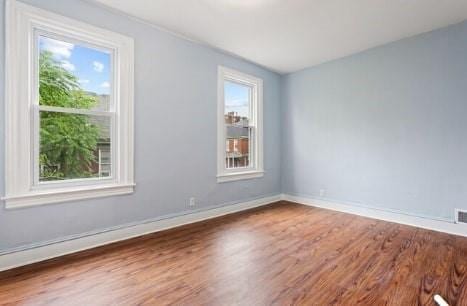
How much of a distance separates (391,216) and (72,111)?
14.0 feet

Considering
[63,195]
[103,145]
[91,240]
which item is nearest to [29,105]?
[103,145]

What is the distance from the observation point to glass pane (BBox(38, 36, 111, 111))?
8.06 ft

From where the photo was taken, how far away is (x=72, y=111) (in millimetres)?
2582

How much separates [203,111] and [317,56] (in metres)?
2.08

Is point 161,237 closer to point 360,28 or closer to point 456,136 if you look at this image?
point 360,28

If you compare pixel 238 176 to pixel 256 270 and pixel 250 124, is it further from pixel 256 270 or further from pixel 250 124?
pixel 256 270

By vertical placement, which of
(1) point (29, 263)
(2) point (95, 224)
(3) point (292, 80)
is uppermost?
(3) point (292, 80)

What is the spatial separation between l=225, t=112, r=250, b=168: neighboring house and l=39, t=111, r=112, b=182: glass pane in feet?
6.08

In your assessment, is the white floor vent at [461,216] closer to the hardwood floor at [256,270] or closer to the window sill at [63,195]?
the hardwood floor at [256,270]

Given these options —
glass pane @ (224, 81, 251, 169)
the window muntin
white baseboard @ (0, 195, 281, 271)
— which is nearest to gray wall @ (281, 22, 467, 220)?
glass pane @ (224, 81, 251, 169)

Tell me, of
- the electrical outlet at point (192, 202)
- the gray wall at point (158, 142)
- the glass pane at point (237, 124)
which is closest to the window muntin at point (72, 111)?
the gray wall at point (158, 142)

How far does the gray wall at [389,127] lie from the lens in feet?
10.4

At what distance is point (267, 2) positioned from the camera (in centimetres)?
266

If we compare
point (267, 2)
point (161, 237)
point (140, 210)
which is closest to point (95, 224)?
point (140, 210)
